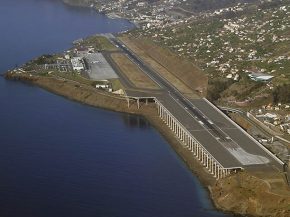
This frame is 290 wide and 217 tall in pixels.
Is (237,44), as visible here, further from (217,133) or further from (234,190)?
(234,190)

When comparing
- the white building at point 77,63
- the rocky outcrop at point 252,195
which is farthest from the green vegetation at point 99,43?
the rocky outcrop at point 252,195

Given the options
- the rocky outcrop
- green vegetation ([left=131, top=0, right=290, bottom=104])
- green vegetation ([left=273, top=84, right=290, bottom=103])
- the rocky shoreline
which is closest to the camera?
the rocky outcrop

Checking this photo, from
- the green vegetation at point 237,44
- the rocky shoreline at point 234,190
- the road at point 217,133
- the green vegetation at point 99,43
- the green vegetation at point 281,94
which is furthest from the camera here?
the green vegetation at point 99,43

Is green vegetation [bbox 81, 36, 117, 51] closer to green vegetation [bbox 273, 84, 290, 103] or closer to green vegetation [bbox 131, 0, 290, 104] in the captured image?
green vegetation [bbox 131, 0, 290, 104]

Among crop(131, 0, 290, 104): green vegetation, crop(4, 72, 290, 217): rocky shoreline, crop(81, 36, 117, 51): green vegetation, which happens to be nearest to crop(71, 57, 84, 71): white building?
crop(81, 36, 117, 51): green vegetation

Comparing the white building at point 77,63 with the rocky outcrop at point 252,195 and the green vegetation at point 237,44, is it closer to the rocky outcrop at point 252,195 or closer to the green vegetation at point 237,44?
the green vegetation at point 237,44

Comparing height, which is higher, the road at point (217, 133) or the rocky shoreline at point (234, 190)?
the road at point (217, 133)

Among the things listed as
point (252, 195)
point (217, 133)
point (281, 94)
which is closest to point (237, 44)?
point (281, 94)

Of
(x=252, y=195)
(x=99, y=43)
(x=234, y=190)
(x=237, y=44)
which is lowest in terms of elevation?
(x=252, y=195)
